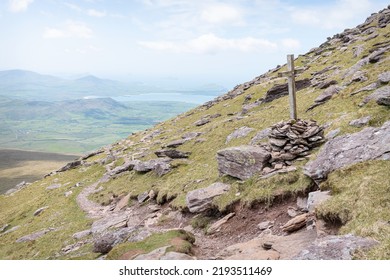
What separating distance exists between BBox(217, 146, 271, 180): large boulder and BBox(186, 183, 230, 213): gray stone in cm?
148

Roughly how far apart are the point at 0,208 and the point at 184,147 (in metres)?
43.6

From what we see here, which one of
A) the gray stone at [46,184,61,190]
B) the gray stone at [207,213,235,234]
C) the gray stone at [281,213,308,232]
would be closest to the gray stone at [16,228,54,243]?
the gray stone at [207,213,235,234]

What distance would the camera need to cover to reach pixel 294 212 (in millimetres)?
18875

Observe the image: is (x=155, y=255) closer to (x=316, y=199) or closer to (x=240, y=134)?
(x=316, y=199)

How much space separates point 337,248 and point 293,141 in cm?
1339

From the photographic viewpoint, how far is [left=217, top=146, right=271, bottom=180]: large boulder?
959 inches

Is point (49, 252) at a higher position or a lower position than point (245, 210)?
lower

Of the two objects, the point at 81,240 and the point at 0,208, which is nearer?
the point at 81,240

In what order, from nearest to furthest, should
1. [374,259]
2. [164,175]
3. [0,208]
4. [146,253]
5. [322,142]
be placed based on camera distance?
[374,259]
[146,253]
[322,142]
[164,175]
[0,208]

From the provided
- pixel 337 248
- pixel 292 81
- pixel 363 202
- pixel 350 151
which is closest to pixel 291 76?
pixel 292 81

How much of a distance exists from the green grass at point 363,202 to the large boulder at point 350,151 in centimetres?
76
